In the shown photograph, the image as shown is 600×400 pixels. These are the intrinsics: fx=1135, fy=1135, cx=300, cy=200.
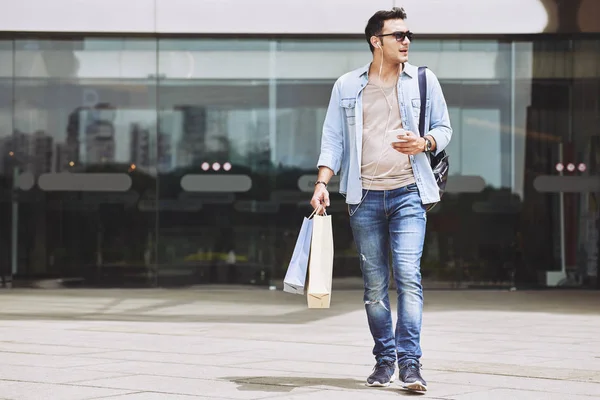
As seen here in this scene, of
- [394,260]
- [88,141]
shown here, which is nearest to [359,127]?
[394,260]

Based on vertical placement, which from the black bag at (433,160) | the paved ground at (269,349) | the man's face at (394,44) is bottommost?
the paved ground at (269,349)

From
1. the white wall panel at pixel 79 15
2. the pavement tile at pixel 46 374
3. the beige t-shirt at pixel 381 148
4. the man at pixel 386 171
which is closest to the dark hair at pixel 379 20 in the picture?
the man at pixel 386 171

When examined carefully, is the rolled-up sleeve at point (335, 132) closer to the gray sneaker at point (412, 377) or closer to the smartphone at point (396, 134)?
the smartphone at point (396, 134)

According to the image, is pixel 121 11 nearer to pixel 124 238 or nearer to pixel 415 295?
pixel 124 238

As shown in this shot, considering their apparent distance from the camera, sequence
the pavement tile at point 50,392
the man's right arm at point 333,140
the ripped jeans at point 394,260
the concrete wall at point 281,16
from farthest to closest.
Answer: the concrete wall at point 281,16 < the man's right arm at point 333,140 < the ripped jeans at point 394,260 < the pavement tile at point 50,392

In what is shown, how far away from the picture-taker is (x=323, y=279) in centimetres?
567

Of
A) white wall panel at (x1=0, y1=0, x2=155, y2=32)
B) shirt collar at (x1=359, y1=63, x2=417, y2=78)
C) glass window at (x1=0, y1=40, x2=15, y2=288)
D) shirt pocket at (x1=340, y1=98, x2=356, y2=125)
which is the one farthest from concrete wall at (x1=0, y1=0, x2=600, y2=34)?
shirt pocket at (x1=340, y1=98, x2=356, y2=125)

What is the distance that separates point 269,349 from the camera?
7.95 metres

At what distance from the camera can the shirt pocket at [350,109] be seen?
5.97 meters

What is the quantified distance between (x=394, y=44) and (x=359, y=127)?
465mm

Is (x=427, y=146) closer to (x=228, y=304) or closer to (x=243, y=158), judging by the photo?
(x=228, y=304)

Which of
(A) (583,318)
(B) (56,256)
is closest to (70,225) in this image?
(B) (56,256)

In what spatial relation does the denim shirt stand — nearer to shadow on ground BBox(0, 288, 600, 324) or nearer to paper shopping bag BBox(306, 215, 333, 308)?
paper shopping bag BBox(306, 215, 333, 308)

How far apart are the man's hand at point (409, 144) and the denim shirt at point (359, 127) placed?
16cm
